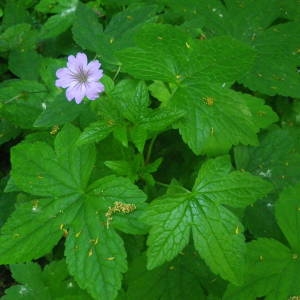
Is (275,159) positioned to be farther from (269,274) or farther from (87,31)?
(87,31)

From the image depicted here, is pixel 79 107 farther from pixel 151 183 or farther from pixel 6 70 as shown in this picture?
pixel 6 70

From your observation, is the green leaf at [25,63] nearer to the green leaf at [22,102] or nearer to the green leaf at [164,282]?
the green leaf at [22,102]

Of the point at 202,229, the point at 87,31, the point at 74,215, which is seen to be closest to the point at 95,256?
the point at 74,215

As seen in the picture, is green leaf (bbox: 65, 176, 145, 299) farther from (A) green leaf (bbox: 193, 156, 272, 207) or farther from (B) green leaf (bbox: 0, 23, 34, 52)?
(B) green leaf (bbox: 0, 23, 34, 52)

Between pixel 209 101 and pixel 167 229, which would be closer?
pixel 167 229

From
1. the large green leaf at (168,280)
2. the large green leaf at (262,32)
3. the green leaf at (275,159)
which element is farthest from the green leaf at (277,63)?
the large green leaf at (168,280)

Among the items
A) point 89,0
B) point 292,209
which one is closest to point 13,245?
point 292,209
